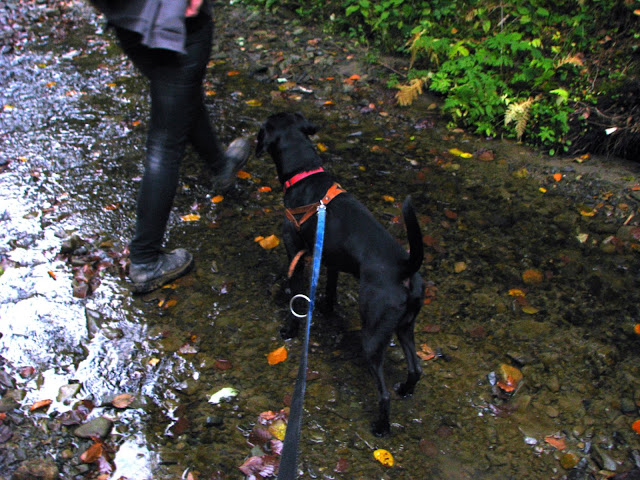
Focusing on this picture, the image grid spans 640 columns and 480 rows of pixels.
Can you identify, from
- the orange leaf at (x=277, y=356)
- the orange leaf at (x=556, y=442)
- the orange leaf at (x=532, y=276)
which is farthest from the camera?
the orange leaf at (x=532, y=276)

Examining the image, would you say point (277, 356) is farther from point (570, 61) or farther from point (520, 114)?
point (570, 61)

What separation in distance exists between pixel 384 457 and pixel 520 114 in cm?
361

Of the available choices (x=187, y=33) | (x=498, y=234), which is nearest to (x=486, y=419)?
(x=498, y=234)

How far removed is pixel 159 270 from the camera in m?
3.26

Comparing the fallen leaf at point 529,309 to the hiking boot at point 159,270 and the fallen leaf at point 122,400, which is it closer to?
the hiking boot at point 159,270

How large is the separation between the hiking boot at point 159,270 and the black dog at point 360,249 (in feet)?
2.83

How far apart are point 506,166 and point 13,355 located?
4134mm

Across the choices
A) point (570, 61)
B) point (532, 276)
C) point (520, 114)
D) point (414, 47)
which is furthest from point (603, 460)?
point (414, 47)

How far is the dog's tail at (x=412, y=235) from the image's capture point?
2.10 meters

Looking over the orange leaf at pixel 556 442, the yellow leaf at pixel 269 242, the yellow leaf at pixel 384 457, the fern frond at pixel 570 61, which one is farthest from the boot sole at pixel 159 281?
the fern frond at pixel 570 61

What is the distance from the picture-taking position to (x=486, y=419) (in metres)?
2.58

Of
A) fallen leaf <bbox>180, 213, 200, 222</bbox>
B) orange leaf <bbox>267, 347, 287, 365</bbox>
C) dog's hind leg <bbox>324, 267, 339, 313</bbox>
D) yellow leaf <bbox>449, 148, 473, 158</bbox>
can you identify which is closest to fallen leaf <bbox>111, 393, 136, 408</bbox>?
orange leaf <bbox>267, 347, 287, 365</bbox>

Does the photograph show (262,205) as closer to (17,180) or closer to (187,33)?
(187,33)

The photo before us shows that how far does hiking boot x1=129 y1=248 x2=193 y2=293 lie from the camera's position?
3.21 meters
